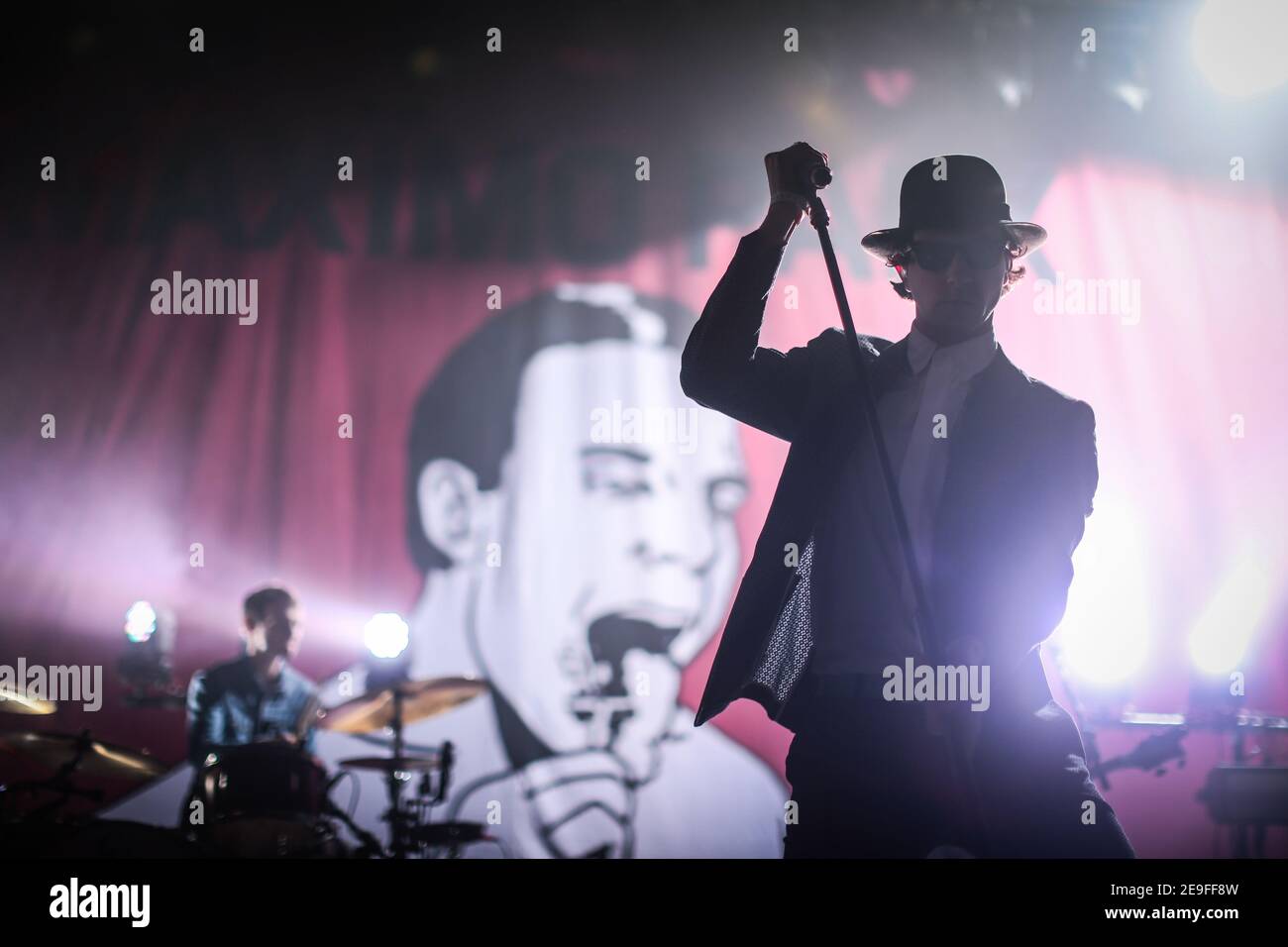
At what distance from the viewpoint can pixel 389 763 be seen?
2820mm

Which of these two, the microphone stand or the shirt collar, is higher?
the shirt collar

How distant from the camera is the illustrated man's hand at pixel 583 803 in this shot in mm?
3074

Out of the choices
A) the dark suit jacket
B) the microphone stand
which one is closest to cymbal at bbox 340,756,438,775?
the dark suit jacket

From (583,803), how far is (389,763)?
2.10 feet

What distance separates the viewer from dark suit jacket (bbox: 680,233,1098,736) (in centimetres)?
161

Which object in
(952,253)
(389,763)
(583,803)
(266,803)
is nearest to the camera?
(952,253)

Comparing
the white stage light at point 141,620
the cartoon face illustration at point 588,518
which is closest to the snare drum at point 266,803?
the cartoon face illustration at point 588,518

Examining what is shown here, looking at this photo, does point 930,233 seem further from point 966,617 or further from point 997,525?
point 966,617

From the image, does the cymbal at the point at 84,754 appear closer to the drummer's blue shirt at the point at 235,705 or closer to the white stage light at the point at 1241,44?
the drummer's blue shirt at the point at 235,705

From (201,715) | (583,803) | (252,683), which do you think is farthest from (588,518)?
(201,715)

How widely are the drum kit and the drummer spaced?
166mm

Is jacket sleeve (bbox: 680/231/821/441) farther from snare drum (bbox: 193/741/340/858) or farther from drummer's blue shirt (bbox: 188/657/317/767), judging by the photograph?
drummer's blue shirt (bbox: 188/657/317/767)

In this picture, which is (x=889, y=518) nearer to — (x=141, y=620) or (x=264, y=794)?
(x=264, y=794)
